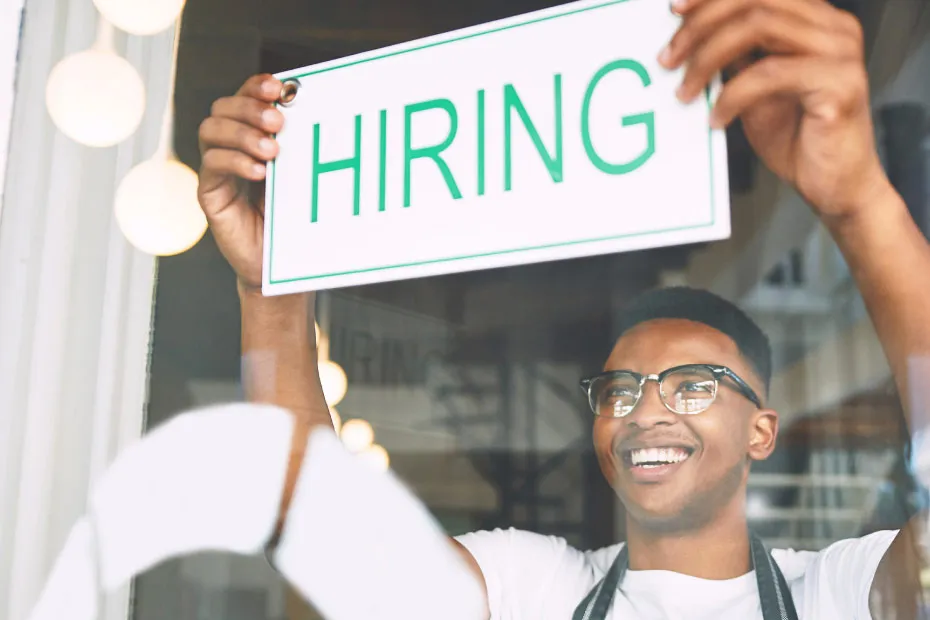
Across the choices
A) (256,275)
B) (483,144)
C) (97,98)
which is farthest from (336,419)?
(97,98)

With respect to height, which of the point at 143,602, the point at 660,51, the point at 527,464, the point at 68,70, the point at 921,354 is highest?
the point at 68,70

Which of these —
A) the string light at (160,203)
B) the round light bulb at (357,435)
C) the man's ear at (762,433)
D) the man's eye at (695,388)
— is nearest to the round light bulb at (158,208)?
the string light at (160,203)

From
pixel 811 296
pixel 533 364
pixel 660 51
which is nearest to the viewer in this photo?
pixel 660 51

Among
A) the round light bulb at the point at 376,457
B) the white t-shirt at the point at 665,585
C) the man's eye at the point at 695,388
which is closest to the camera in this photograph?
the white t-shirt at the point at 665,585

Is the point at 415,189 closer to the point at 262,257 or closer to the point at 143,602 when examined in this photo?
the point at 262,257

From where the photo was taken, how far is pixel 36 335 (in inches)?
48.6

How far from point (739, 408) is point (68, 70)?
101 centimetres

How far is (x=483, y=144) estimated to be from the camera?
3.28 ft

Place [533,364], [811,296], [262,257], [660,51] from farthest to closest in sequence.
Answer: [533,364] < [811,296] < [262,257] < [660,51]

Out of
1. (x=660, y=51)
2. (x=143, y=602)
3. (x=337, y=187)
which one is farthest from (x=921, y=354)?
(x=143, y=602)

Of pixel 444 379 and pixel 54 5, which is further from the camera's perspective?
pixel 444 379

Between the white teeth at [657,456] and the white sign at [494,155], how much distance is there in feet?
1.09

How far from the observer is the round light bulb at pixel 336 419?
1.24 metres

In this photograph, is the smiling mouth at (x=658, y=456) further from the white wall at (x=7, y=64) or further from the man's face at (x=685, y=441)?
the white wall at (x=7, y=64)
